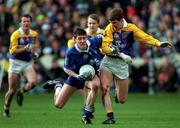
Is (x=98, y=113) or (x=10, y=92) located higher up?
(x=10, y=92)

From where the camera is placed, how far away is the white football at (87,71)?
1689 cm

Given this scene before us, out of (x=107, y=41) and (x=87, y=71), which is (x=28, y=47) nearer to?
(x=107, y=41)

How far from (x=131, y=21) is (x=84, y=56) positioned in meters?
13.4

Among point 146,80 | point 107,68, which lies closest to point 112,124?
point 107,68

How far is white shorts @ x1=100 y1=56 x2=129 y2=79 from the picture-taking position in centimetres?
1808

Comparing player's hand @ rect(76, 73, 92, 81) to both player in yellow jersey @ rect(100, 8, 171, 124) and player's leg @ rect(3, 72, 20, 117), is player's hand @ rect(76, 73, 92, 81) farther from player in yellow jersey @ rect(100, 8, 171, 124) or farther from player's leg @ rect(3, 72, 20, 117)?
player's leg @ rect(3, 72, 20, 117)

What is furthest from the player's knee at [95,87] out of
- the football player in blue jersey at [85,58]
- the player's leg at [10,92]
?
the player's leg at [10,92]

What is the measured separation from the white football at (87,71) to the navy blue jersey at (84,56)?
190mm

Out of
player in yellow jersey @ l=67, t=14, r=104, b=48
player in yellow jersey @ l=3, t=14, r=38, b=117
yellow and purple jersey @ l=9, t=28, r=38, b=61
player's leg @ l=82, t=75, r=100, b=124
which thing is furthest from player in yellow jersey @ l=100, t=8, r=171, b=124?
yellow and purple jersey @ l=9, t=28, r=38, b=61

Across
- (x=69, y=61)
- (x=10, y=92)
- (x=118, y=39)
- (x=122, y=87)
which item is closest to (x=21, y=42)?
(x=10, y=92)

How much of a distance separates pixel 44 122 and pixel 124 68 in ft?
6.95

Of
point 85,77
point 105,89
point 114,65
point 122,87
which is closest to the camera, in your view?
point 85,77

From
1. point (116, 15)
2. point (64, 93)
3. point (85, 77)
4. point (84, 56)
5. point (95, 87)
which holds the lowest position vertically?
point (64, 93)

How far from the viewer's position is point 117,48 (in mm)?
17703
